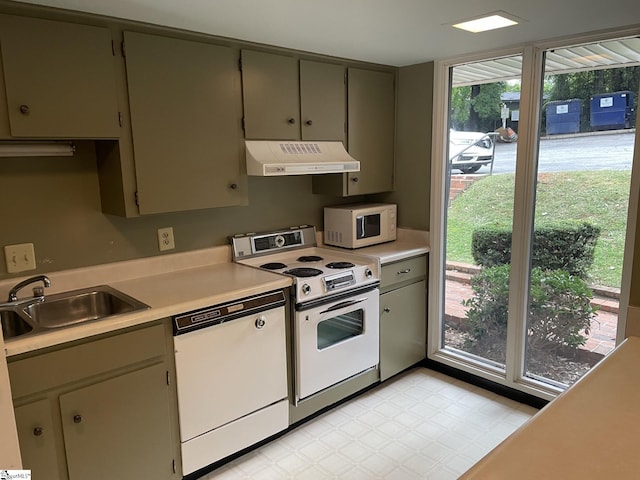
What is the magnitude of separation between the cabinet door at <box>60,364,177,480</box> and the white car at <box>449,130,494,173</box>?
2285 mm

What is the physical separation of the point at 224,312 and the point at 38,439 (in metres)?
0.87

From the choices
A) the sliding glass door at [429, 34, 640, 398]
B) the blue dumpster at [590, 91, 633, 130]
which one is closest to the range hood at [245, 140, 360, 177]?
the sliding glass door at [429, 34, 640, 398]

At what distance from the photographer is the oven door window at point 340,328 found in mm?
2764

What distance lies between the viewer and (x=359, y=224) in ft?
10.5

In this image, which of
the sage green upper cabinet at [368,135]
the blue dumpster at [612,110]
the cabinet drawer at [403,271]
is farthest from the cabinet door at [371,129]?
the blue dumpster at [612,110]

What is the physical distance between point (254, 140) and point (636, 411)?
84.3 inches

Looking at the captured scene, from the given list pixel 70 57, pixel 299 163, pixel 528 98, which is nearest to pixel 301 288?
pixel 299 163

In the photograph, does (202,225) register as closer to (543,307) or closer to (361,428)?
(361,428)

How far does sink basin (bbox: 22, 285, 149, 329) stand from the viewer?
2156mm

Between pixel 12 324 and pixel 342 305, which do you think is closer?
pixel 12 324

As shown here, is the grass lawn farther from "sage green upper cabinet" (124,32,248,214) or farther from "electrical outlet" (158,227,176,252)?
"electrical outlet" (158,227,176,252)

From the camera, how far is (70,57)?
2.00 meters

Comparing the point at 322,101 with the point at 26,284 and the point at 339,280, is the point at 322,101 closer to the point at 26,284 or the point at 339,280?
the point at 339,280

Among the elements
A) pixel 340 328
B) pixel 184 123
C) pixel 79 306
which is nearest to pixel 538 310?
pixel 340 328
